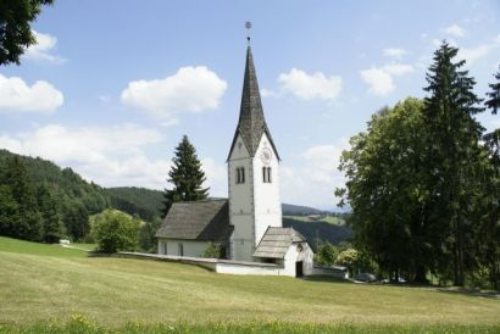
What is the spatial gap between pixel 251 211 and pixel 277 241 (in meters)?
3.85

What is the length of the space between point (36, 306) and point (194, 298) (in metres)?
6.86

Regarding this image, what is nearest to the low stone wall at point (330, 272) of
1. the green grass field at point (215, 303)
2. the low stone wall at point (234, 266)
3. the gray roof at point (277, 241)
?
the gray roof at point (277, 241)

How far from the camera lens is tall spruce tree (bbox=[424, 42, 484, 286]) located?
3712 centimetres

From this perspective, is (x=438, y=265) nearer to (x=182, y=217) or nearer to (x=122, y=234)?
(x=182, y=217)

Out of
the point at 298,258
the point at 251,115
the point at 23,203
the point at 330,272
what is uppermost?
the point at 251,115

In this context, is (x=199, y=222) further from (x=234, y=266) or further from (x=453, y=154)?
(x=453, y=154)

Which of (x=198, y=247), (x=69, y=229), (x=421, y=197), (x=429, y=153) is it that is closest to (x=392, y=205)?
(x=421, y=197)

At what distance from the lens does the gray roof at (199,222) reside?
50.4 meters

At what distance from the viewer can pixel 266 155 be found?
164 feet

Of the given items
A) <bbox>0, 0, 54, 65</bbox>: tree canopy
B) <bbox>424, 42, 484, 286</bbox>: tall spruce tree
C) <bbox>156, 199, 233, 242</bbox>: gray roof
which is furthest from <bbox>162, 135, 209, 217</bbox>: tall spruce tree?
<bbox>0, 0, 54, 65</bbox>: tree canopy

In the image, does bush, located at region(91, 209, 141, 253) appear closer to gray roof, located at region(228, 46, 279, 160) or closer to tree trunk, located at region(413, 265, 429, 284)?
gray roof, located at region(228, 46, 279, 160)

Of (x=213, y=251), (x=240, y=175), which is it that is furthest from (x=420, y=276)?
(x=240, y=175)

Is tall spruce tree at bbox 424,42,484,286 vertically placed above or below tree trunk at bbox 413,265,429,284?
above

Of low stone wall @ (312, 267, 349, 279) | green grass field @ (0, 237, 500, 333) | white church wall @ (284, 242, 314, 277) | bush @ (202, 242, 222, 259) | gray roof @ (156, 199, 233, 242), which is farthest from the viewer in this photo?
gray roof @ (156, 199, 233, 242)
